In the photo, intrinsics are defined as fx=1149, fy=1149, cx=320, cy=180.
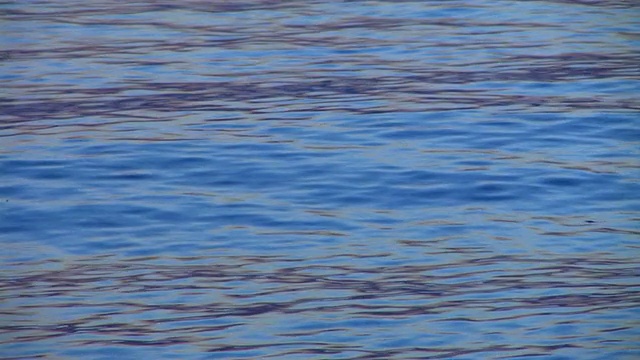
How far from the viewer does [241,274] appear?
6430 mm

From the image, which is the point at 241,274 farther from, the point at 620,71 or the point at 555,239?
the point at 620,71

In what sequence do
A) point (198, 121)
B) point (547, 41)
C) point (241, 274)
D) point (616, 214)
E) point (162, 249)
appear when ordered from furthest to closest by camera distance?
point (547, 41), point (198, 121), point (616, 214), point (162, 249), point (241, 274)

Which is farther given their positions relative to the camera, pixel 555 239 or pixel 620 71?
pixel 620 71

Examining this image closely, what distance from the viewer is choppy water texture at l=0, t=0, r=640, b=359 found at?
19.0 ft

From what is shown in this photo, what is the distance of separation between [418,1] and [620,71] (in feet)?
10.7

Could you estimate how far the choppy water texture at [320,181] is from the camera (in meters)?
5.79

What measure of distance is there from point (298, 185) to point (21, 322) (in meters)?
2.56

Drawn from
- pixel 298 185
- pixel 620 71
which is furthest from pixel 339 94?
pixel 620 71

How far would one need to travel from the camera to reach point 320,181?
7.95 metres

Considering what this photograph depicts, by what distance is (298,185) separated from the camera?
25.8ft

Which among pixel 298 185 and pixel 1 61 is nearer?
pixel 298 185

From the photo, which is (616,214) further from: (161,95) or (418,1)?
(418,1)

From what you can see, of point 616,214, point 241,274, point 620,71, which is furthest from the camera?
point 620,71

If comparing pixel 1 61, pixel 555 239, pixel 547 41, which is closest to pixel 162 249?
pixel 555 239
